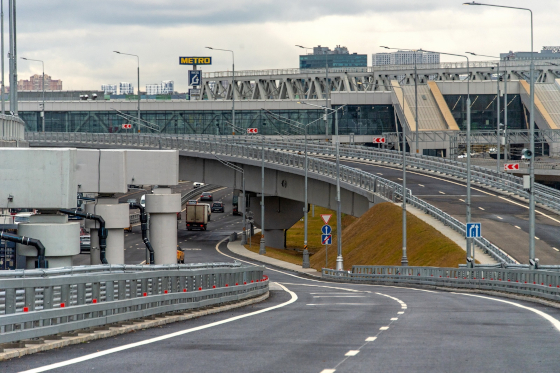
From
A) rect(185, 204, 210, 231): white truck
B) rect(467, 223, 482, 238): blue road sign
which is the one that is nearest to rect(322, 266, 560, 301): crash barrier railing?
rect(467, 223, 482, 238): blue road sign

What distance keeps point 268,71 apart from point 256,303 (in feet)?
363

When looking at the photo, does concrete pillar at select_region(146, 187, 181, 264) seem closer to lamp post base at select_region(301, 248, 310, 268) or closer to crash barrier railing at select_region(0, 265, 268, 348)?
crash barrier railing at select_region(0, 265, 268, 348)

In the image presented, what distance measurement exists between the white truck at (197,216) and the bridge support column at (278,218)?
26.9 ft

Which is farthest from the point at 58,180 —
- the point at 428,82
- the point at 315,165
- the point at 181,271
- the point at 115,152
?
the point at 428,82

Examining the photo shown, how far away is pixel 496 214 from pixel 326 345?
143 ft

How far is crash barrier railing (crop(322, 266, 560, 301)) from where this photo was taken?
28000mm

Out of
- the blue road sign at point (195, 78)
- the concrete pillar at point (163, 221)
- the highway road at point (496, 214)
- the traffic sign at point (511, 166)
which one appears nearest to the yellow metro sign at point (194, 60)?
the blue road sign at point (195, 78)

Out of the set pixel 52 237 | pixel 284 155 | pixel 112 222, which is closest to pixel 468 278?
pixel 112 222

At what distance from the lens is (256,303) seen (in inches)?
1032

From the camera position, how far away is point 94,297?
49.5ft

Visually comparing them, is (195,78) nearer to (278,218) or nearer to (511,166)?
(278,218)

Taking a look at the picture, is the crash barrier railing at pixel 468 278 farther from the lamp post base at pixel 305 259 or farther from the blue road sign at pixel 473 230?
the lamp post base at pixel 305 259

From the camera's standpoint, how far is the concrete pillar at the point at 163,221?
30.9 m

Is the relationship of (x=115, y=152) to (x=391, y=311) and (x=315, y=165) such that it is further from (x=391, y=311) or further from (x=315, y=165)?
(x=315, y=165)
